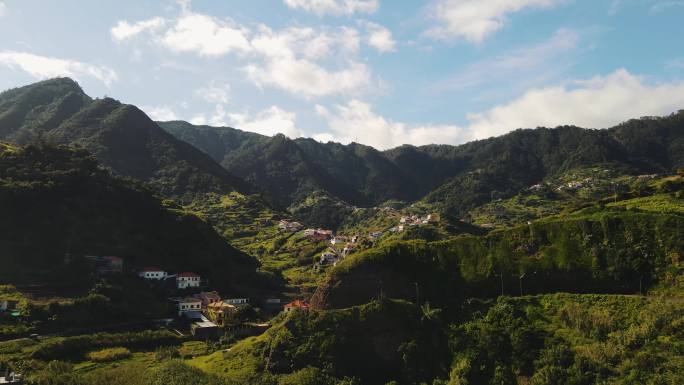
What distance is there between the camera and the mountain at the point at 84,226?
237ft

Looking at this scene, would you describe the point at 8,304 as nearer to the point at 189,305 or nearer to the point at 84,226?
the point at 189,305

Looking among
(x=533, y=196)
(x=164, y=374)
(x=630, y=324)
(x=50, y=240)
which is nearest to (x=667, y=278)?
(x=630, y=324)

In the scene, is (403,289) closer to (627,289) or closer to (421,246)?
(421,246)

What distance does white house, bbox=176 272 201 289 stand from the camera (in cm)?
7912

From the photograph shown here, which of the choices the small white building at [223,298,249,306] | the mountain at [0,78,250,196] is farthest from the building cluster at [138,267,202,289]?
the mountain at [0,78,250,196]

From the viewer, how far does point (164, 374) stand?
4228 cm

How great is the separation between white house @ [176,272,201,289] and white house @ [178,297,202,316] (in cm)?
667

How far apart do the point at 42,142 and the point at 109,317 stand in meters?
48.6

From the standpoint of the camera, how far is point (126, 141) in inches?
7028

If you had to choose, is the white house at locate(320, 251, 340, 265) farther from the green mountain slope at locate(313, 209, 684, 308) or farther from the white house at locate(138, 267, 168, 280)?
the green mountain slope at locate(313, 209, 684, 308)

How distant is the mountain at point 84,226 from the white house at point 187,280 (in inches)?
140

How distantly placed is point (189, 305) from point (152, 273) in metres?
9.97

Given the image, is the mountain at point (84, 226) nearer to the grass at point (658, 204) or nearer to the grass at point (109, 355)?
the grass at point (109, 355)

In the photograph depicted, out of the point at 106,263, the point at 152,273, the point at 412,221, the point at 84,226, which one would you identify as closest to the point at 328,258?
the point at 152,273
